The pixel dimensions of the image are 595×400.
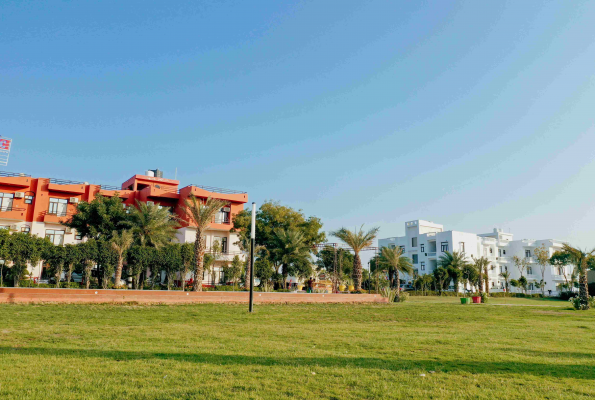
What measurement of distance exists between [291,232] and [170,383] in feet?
116

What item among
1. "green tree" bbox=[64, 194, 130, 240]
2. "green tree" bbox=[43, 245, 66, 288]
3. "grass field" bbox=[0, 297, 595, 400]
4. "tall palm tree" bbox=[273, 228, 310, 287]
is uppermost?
"green tree" bbox=[64, 194, 130, 240]

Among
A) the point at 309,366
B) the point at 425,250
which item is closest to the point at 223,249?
the point at 309,366

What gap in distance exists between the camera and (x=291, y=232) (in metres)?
40.9

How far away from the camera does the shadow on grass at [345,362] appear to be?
687 centimetres

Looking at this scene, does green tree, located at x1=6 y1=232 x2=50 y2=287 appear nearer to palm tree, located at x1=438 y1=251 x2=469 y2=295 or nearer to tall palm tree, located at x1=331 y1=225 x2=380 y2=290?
tall palm tree, located at x1=331 y1=225 x2=380 y2=290

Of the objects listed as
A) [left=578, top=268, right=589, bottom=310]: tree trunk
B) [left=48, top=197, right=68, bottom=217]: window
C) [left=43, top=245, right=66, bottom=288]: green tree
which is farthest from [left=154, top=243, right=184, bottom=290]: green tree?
[left=578, top=268, right=589, bottom=310]: tree trunk

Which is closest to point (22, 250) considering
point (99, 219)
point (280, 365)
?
point (99, 219)

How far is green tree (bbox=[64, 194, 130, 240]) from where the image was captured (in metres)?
36.9

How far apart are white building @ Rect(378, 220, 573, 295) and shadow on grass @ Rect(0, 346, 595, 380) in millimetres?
72520

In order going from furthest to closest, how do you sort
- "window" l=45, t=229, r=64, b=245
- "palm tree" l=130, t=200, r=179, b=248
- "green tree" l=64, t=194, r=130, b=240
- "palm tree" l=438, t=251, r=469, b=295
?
"palm tree" l=438, t=251, r=469, b=295, "window" l=45, t=229, r=64, b=245, "palm tree" l=130, t=200, r=179, b=248, "green tree" l=64, t=194, r=130, b=240

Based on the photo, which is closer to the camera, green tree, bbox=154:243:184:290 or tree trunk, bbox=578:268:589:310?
tree trunk, bbox=578:268:589:310

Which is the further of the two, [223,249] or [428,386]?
[223,249]

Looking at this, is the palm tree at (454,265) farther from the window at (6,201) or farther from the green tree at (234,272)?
the window at (6,201)

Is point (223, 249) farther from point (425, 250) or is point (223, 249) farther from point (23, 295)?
point (425, 250)
